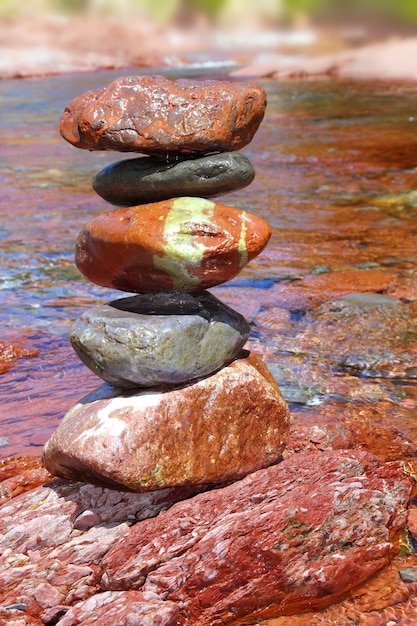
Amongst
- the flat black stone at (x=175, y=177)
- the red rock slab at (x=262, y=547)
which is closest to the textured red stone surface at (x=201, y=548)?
the red rock slab at (x=262, y=547)

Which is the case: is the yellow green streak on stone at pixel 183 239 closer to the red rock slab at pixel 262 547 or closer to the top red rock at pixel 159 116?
the top red rock at pixel 159 116

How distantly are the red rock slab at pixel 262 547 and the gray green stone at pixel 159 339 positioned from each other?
0.62m

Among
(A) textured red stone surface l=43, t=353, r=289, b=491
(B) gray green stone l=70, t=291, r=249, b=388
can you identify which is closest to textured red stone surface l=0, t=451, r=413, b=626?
(A) textured red stone surface l=43, t=353, r=289, b=491

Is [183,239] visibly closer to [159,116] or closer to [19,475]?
[159,116]

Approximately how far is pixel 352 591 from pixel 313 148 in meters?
12.2

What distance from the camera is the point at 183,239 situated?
13.0 feet

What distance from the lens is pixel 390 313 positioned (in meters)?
6.81

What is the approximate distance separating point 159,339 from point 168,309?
0.29 m

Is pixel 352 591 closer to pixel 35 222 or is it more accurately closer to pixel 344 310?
pixel 344 310

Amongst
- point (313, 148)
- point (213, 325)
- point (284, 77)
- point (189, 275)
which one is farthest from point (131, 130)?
point (284, 77)

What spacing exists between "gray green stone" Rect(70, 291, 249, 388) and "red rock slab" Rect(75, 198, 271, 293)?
0.12 meters

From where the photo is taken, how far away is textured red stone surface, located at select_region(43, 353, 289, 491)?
3.84m

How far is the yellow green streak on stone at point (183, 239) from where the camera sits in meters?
3.94

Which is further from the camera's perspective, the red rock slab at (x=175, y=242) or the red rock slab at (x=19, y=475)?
the red rock slab at (x=19, y=475)
